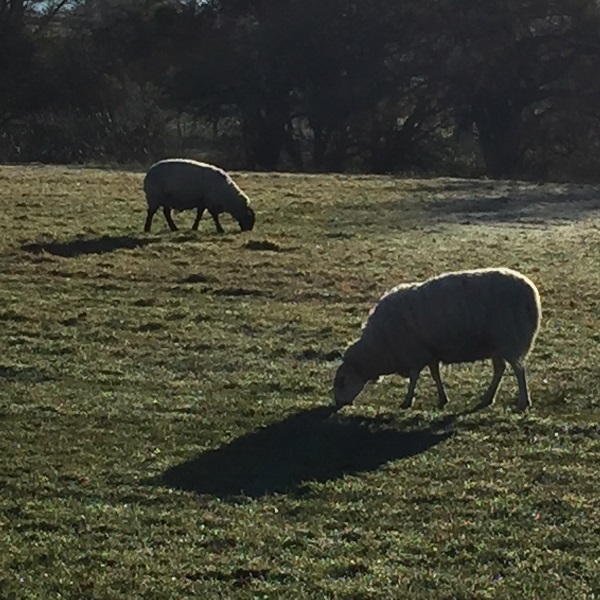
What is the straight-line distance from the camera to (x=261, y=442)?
32.2 ft

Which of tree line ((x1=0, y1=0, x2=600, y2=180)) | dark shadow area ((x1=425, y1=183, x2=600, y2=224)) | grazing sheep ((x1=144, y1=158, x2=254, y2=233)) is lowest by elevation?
dark shadow area ((x1=425, y1=183, x2=600, y2=224))

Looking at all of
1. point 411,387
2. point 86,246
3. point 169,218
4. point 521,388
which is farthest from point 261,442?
point 169,218

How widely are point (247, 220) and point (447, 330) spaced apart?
40.4ft

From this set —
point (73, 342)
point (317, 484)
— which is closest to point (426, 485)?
point (317, 484)

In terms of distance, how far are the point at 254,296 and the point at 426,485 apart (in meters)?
7.77

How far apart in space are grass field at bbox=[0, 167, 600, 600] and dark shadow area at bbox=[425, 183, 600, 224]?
642cm

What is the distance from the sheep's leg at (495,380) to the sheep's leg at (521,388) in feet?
0.33

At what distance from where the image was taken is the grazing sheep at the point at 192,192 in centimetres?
2181

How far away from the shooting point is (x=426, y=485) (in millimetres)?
8750

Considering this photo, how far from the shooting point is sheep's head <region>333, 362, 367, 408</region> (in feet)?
35.9

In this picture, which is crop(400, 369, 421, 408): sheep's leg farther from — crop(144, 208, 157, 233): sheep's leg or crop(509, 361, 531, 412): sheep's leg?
crop(144, 208, 157, 233): sheep's leg

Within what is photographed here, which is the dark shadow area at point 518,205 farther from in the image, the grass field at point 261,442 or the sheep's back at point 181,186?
the grass field at point 261,442

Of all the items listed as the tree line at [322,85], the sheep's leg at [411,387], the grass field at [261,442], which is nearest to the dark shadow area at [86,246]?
the grass field at [261,442]

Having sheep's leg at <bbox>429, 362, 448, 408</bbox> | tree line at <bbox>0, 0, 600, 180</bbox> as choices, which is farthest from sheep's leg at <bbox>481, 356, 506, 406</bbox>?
tree line at <bbox>0, 0, 600, 180</bbox>
